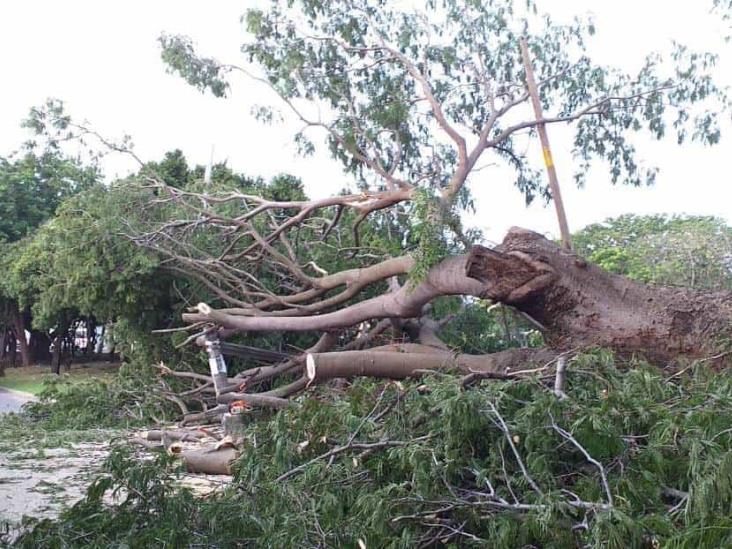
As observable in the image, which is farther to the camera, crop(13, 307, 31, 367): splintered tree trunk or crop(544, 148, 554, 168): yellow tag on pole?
crop(13, 307, 31, 367): splintered tree trunk

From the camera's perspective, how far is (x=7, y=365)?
3094cm

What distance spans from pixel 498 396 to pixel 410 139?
7590mm

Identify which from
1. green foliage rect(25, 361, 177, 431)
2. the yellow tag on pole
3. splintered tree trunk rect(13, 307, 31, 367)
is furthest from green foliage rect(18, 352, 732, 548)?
splintered tree trunk rect(13, 307, 31, 367)

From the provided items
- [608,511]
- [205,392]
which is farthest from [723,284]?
[608,511]

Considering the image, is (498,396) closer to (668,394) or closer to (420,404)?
(420,404)

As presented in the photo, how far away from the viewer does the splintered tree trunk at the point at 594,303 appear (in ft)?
21.5

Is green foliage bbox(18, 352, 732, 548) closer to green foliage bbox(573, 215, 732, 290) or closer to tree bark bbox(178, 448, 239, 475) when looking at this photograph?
tree bark bbox(178, 448, 239, 475)

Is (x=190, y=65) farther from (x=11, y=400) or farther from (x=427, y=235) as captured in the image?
(x=11, y=400)

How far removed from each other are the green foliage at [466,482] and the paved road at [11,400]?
12.5 meters

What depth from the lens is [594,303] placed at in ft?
22.6

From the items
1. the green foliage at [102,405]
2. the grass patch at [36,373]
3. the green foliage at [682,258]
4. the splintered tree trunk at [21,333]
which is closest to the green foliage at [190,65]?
the green foliage at [102,405]

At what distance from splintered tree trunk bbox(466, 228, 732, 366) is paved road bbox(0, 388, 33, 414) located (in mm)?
11516

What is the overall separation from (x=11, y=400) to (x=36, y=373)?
29.5 feet

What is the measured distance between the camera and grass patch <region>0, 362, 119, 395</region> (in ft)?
72.9
